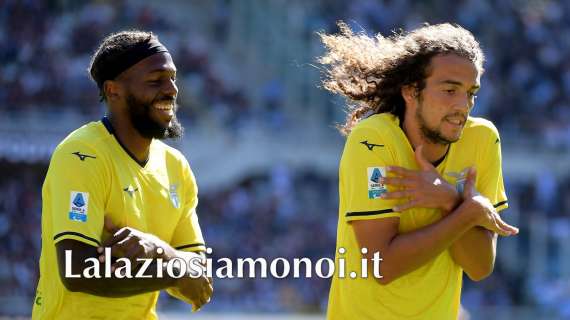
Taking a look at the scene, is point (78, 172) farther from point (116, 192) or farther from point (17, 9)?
point (17, 9)

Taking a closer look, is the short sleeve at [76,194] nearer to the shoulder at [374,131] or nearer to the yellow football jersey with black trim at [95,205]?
the yellow football jersey with black trim at [95,205]

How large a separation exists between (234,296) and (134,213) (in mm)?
12981

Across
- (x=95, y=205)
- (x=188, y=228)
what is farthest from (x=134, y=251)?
(x=188, y=228)

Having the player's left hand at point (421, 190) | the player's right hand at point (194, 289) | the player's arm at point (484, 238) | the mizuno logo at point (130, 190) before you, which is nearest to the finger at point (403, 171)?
the player's left hand at point (421, 190)

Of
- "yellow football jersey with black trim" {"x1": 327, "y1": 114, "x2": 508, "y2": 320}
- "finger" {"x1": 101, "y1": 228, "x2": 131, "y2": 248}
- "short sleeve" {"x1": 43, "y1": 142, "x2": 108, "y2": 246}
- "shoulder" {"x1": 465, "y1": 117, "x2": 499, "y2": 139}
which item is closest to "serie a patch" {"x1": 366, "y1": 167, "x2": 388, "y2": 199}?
"yellow football jersey with black trim" {"x1": 327, "y1": 114, "x2": 508, "y2": 320}

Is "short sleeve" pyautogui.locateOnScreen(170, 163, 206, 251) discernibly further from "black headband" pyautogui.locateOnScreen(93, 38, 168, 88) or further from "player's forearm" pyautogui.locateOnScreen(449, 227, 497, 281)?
"player's forearm" pyautogui.locateOnScreen(449, 227, 497, 281)

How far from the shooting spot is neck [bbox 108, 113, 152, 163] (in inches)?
201

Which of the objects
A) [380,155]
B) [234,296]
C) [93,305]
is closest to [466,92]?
[380,155]

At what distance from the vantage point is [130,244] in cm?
473

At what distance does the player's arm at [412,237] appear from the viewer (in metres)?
4.58

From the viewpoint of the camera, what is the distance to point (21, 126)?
61.3ft

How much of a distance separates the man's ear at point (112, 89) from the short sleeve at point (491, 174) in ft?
5.41

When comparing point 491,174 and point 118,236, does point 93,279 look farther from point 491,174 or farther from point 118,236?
point 491,174

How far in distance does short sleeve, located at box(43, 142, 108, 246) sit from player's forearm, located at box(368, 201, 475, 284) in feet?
3.98
